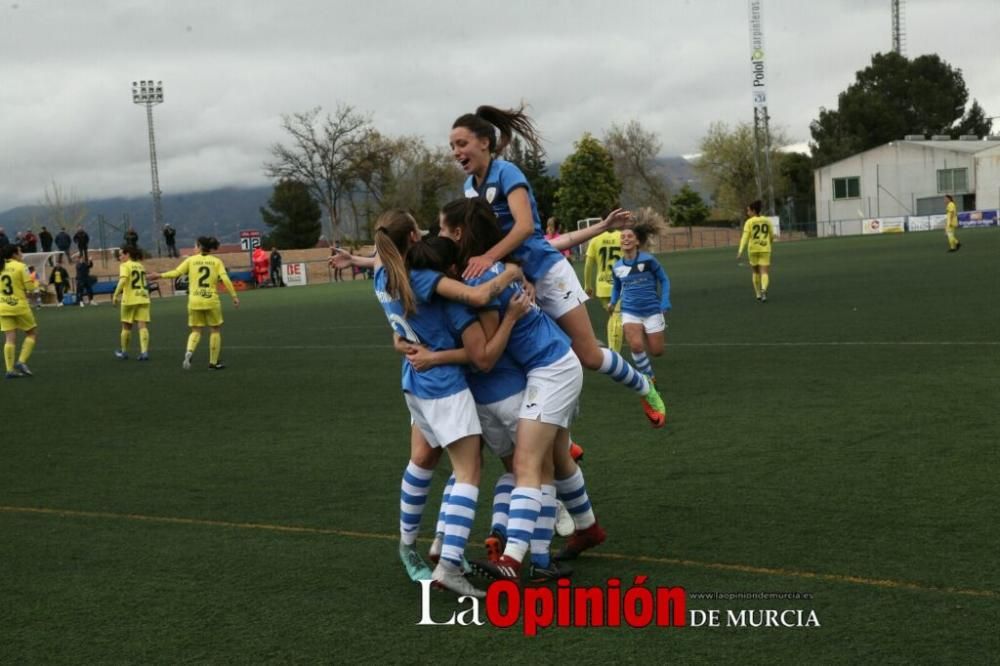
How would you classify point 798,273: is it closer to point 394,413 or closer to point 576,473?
point 394,413

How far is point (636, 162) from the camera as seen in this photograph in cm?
11881

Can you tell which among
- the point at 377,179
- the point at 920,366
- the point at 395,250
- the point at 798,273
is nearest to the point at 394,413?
the point at 920,366

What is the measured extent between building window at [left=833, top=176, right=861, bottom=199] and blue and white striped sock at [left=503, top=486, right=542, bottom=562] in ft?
281

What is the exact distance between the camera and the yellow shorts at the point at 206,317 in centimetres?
1806

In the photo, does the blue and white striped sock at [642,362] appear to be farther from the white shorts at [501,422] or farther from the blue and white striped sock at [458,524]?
the blue and white striped sock at [458,524]

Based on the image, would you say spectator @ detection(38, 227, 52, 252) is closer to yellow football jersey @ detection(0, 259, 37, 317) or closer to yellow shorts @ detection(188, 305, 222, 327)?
yellow football jersey @ detection(0, 259, 37, 317)

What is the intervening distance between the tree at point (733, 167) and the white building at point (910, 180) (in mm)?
19520

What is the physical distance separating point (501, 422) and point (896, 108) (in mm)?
110568

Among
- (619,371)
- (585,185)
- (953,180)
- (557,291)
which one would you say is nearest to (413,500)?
(557,291)

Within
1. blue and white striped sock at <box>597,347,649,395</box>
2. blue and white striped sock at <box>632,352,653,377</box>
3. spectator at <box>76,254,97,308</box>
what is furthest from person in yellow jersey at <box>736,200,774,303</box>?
spectator at <box>76,254,97,308</box>

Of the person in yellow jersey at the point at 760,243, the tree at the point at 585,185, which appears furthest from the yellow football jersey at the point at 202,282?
the tree at the point at 585,185

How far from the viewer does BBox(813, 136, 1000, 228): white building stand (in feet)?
262

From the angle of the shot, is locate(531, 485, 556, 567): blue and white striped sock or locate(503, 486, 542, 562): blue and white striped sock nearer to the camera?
locate(503, 486, 542, 562): blue and white striped sock

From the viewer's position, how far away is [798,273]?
3397 cm
